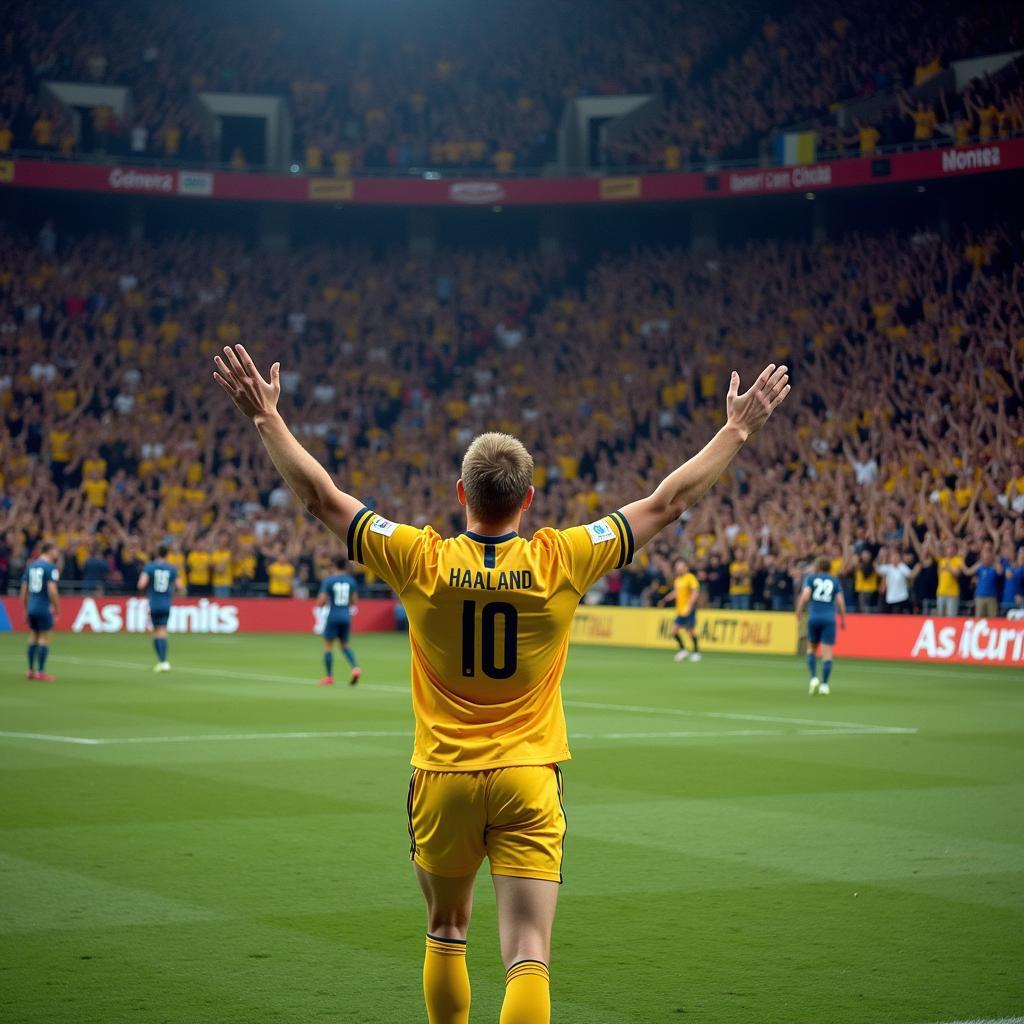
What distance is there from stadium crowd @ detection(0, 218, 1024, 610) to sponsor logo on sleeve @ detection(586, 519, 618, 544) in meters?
28.1

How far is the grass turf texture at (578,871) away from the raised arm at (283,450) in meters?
2.87

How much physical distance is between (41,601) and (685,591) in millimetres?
14357

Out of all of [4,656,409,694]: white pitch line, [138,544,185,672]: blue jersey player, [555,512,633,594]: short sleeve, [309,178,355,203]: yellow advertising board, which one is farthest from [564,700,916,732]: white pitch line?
[309,178,355,203]: yellow advertising board

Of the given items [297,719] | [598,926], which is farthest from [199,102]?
[598,926]

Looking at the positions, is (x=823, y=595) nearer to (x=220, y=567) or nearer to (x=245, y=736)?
(x=245, y=736)

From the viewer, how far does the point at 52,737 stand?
1775cm

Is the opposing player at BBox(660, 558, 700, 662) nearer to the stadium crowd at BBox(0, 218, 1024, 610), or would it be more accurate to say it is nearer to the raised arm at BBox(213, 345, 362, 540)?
the stadium crowd at BBox(0, 218, 1024, 610)

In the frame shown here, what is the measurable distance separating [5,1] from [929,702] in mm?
42703

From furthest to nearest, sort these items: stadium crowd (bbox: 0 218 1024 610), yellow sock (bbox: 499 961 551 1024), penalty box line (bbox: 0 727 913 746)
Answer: stadium crowd (bbox: 0 218 1024 610) → penalty box line (bbox: 0 727 913 746) → yellow sock (bbox: 499 961 551 1024)

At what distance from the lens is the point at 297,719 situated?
20.5 m

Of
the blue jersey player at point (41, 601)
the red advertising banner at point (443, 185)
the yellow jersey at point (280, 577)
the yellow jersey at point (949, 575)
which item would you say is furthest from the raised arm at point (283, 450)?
the red advertising banner at point (443, 185)

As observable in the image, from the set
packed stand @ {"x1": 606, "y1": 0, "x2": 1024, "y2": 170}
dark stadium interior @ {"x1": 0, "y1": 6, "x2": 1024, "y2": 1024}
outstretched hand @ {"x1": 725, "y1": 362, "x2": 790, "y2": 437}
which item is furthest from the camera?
packed stand @ {"x1": 606, "y1": 0, "x2": 1024, "y2": 170}

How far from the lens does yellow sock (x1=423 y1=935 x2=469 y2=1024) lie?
199 inches

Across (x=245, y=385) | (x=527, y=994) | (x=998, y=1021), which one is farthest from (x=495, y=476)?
(x=998, y=1021)
